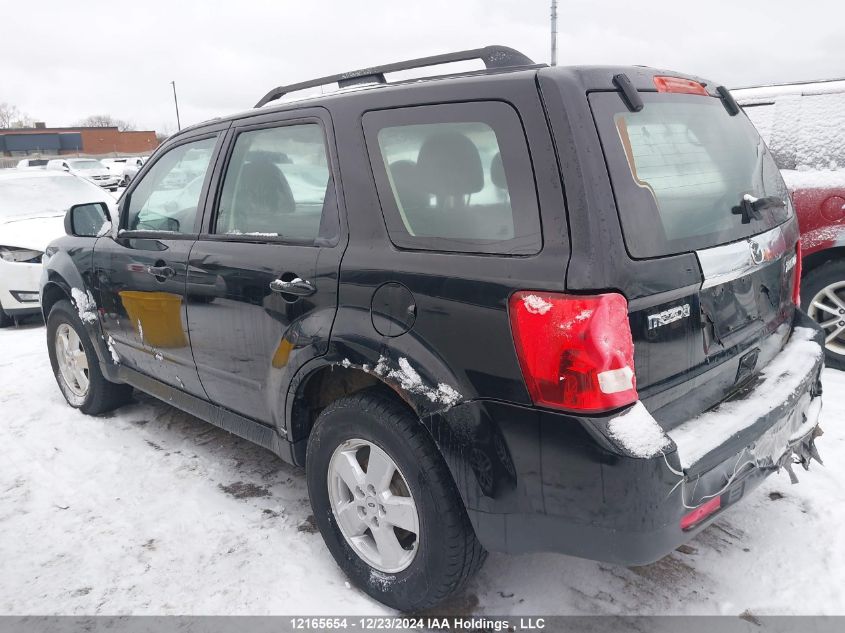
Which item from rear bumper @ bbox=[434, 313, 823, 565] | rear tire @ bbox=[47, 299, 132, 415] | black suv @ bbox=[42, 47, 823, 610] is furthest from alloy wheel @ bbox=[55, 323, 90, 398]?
rear bumper @ bbox=[434, 313, 823, 565]

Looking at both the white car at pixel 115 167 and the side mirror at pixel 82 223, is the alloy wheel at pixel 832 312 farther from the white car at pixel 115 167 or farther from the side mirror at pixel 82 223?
the white car at pixel 115 167

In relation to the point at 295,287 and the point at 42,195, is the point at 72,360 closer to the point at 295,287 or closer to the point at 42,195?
the point at 295,287

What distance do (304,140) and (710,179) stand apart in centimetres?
153

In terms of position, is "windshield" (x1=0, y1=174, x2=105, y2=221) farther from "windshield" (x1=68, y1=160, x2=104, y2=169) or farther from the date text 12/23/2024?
"windshield" (x1=68, y1=160, x2=104, y2=169)

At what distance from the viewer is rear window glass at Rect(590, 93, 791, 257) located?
1.91 meters

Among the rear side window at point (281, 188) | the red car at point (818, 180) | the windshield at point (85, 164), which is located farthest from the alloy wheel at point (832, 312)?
the windshield at point (85, 164)

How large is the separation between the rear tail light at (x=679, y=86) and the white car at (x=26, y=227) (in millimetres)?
5329

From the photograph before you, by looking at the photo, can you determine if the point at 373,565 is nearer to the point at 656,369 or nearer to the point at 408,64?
the point at 656,369

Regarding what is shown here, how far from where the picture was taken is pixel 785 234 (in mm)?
2607

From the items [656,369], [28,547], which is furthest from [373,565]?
[28,547]

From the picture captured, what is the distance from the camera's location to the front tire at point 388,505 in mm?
2148

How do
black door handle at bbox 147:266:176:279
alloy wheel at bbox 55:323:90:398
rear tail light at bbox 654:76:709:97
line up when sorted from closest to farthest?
rear tail light at bbox 654:76:709:97, black door handle at bbox 147:266:176:279, alloy wheel at bbox 55:323:90:398

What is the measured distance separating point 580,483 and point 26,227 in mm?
7256

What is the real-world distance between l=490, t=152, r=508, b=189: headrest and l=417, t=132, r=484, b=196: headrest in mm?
62
